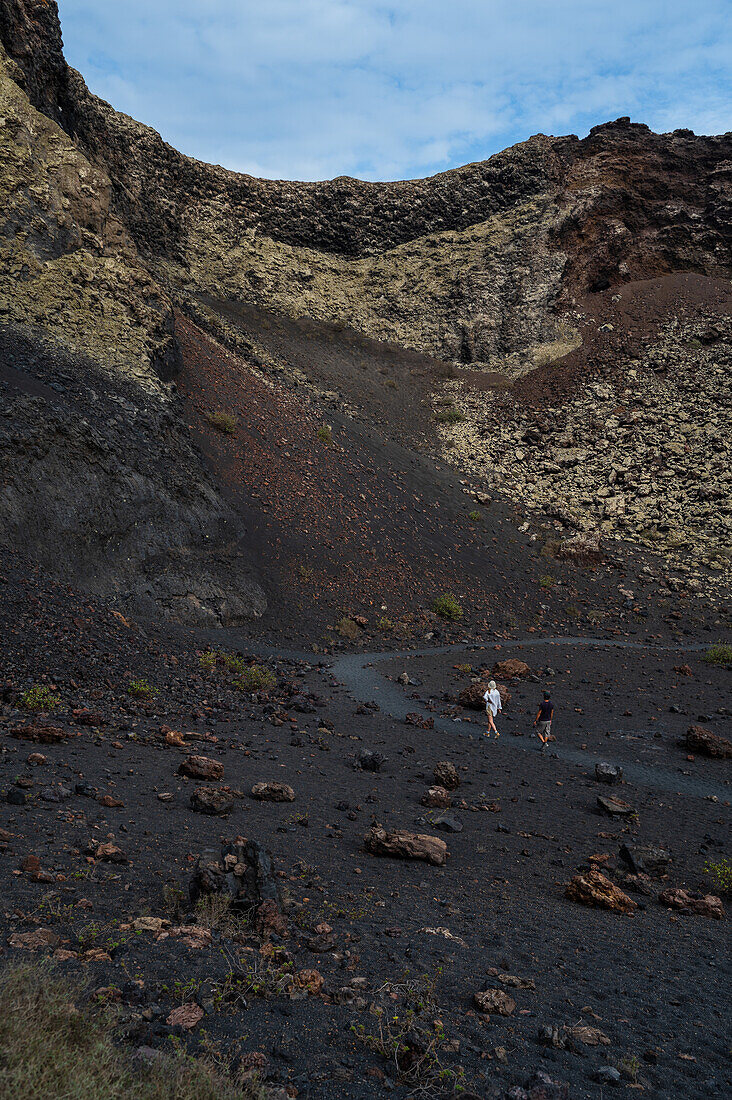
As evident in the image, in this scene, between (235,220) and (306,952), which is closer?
(306,952)

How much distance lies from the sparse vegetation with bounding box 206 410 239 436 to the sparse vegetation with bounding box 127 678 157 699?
15.5 metres

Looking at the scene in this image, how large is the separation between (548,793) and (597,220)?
44630 mm

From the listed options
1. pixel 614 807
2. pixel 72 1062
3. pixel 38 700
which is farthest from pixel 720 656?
pixel 72 1062

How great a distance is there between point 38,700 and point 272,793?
4.00m

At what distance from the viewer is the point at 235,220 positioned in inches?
1638

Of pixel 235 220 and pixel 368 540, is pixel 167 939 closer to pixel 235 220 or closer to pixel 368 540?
pixel 368 540

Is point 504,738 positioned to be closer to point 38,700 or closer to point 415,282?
point 38,700

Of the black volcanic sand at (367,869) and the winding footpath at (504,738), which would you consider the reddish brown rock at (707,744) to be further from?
the winding footpath at (504,738)

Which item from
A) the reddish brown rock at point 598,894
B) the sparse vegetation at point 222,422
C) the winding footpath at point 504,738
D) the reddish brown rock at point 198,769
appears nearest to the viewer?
the reddish brown rock at point 598,894

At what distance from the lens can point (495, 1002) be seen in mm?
3510

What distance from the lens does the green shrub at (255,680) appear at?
41.7ft

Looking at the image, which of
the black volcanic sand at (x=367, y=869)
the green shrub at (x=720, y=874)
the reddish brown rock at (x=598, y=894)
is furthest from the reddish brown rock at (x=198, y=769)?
the green shrub at (x=720, y=874)

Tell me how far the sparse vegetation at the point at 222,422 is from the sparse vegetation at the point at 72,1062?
2283 centimetres

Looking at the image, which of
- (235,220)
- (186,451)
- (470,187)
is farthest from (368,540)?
(470,187)
